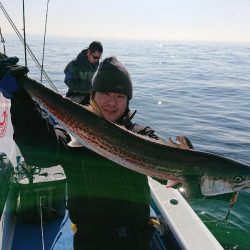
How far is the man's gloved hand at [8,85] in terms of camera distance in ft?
9.79

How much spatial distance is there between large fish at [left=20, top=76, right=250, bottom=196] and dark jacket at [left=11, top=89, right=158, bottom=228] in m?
0.19

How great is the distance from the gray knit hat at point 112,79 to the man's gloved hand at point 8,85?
2.71 feet

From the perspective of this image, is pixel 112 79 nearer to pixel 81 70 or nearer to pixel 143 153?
pixel 143 153

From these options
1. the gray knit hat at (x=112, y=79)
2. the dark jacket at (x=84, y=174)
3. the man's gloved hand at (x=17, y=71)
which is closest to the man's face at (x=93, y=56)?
the gray knit hat at (x=112, y=79)

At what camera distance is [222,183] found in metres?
3.06

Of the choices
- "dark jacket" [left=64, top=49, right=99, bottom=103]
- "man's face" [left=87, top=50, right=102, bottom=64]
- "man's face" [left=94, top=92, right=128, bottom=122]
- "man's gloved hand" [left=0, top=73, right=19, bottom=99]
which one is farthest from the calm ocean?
"man's gloved hand" [left=0, top=73, right=19, bottom=99]

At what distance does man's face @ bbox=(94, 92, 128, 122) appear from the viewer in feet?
11.1

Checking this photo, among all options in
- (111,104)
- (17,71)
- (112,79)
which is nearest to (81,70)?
(112,79)

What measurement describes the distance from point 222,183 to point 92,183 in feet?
3.87

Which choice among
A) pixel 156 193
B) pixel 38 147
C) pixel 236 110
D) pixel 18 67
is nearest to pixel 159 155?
pixel 38 147

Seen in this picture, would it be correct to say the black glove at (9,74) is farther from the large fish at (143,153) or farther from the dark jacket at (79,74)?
the dark jacket at (79,74)

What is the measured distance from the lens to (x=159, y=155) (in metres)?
3.12

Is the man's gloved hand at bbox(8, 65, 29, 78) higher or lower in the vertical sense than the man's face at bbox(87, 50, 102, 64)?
higher

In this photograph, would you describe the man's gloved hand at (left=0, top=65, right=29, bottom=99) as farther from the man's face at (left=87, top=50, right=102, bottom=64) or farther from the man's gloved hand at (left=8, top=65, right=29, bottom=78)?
the man's face at (left=87, top=50, right=102, bottom=64)
